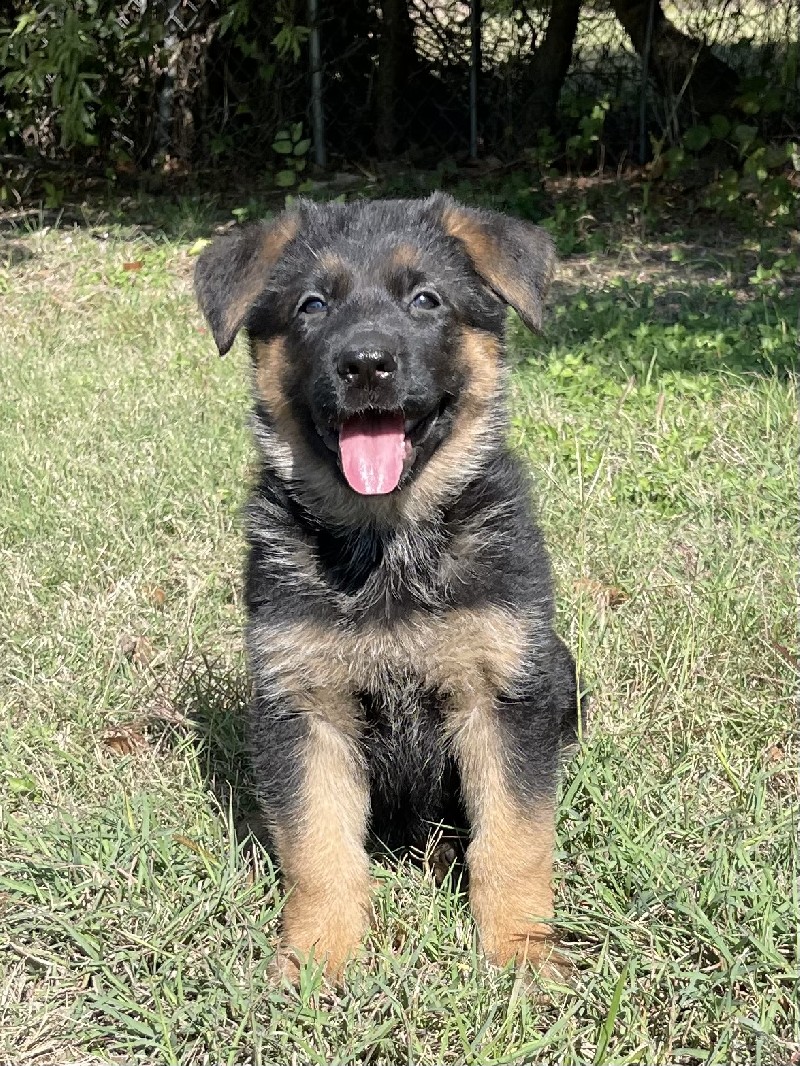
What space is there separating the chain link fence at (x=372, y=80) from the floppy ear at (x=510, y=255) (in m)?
6.52

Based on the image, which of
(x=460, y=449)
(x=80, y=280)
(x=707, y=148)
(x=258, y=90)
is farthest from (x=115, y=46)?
(x=460, y=449)

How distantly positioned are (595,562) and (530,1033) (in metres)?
2.09

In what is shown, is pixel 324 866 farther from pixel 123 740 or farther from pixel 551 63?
pixel 551 63

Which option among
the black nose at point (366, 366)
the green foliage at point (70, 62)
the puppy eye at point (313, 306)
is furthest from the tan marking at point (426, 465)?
the green foliage at point (70, 62)

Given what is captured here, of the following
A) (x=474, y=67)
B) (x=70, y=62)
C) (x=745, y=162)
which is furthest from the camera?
(x=474, y=67)

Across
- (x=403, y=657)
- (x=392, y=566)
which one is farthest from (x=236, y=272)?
(x=403, y=657)

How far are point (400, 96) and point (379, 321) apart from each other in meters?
7.90

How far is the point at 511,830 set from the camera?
Answer: 278 centimetres

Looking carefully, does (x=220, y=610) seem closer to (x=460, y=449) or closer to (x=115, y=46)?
(x=460, y=449)

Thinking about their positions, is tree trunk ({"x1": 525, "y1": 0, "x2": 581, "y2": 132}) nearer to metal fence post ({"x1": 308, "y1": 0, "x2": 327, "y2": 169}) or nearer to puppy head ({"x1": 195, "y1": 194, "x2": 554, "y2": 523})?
metal fence post ({"x1": 308, "y1": 0, "x2": 327, "y2": 169})

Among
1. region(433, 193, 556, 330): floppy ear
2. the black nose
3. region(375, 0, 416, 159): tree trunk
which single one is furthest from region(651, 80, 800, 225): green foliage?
the black nose

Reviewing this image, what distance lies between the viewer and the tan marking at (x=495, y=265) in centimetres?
300

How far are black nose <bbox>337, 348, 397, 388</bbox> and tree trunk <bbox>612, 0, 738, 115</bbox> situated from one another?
725 centimetres

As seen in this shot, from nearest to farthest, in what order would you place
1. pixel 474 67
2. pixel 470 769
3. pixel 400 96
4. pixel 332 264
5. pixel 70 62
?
1. pixel 470 769
2. pixel 332 264
3. pixel 70 62
4. pixel 474 67
5. pixel 400 96
